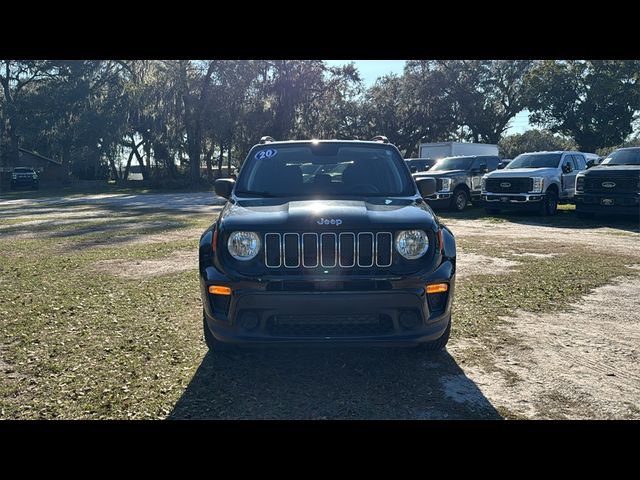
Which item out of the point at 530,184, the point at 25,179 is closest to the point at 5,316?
the point at 530,184

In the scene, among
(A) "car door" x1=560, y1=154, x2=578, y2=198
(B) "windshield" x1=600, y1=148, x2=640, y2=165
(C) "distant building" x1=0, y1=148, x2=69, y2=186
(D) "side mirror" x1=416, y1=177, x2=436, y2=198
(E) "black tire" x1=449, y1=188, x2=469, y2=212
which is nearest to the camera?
(D) "side mirror" x1=416, y1=177, x2=436, y2=198

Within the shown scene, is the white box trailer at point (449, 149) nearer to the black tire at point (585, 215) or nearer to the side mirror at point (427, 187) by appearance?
the black tire at point (585, 215)

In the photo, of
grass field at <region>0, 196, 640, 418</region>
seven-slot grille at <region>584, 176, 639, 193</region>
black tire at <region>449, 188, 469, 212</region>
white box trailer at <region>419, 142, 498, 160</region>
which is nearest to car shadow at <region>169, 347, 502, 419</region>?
grass field at <region>0, 196, 640, 418</region>

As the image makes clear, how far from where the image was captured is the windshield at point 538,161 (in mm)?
15805

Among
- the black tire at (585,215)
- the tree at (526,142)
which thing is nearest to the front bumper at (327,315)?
the black tire at (585,215)

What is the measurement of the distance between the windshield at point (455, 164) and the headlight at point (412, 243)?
14586 mm

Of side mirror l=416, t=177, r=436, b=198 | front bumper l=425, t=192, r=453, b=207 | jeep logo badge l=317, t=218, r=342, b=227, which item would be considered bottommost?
front bumper l=425, t=192, r=453, b=207

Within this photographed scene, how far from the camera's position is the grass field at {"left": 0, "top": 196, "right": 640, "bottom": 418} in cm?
346

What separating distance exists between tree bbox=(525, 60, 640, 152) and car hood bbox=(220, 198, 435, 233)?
38226mm

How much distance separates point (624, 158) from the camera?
13859mm

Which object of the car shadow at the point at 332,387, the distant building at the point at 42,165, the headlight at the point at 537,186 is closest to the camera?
the car shadow at the point at 332,387

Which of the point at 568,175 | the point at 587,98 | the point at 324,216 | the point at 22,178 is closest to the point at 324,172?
the point at 324,216

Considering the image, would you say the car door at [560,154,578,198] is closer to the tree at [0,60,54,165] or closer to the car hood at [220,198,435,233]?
the car hood at [220,198,435,233]
